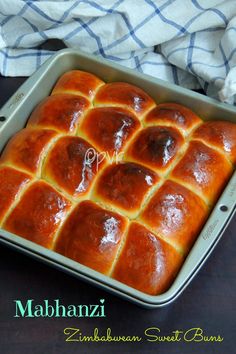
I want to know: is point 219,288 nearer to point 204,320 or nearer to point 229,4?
point 204,320

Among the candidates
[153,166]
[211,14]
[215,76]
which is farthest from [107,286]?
[211,14]

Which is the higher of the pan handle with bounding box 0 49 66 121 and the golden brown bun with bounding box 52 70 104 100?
the golden brown bun with bounding box 52 70 104 100

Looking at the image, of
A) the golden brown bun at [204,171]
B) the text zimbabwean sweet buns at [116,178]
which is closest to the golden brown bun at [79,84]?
the text zimbabwean sweet buns at [116,178]

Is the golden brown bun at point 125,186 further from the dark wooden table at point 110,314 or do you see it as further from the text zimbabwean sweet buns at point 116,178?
the dark wooden table at point 110,314

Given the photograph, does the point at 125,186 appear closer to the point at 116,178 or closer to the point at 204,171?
the point at 116,178

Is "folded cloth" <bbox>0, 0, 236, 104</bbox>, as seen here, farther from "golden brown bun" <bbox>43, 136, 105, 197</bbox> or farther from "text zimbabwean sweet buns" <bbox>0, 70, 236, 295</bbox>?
"golden brown bun" <bbox>43, 136, 105, 197</bbox>

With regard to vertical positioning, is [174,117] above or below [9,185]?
above

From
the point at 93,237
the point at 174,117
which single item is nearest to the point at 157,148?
the point at 174,117

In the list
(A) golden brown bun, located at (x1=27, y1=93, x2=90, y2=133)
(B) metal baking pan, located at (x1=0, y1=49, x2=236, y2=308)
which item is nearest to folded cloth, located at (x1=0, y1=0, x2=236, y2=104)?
(B) metal baking pan, located at (x1=0, y1=49, x2=236, y2=308)
